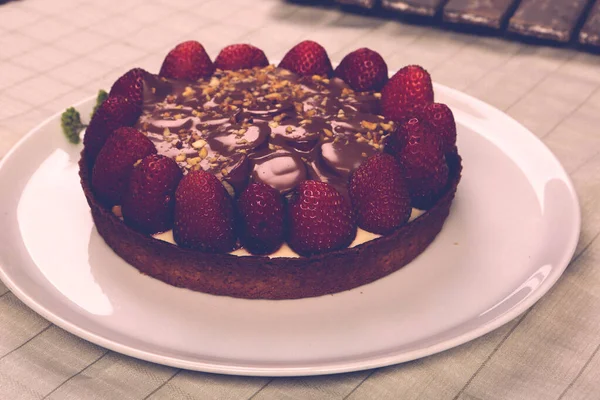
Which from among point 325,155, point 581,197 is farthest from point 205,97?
point 581,197

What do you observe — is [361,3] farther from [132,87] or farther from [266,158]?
[266,158]

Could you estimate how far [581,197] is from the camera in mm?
2324

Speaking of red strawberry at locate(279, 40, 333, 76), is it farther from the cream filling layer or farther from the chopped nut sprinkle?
the cream filling layer

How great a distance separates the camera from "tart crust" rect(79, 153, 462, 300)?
1.86 m

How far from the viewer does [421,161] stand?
6.48 ft

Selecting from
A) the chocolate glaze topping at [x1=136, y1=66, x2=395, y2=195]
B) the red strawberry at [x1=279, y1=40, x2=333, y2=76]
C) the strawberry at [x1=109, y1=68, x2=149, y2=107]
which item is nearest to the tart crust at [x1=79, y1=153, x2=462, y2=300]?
the chocolate glaze topping at [x1=136, y1=66, x2=395, y2=195]

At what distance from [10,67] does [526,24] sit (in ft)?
7.29

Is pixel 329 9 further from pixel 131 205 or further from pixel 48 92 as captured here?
pixel 131 205

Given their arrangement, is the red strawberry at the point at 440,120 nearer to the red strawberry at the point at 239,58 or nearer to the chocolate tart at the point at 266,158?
the chocolate tart at the point at 266,158

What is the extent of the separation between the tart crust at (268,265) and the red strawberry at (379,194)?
5 centimetres

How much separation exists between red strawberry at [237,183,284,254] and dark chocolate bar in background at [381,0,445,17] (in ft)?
6.19

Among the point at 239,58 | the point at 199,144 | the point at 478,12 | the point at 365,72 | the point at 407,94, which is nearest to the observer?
the point at 199,144

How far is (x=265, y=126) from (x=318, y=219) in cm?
42

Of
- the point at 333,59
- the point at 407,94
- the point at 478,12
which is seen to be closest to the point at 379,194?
the point at 407,94
